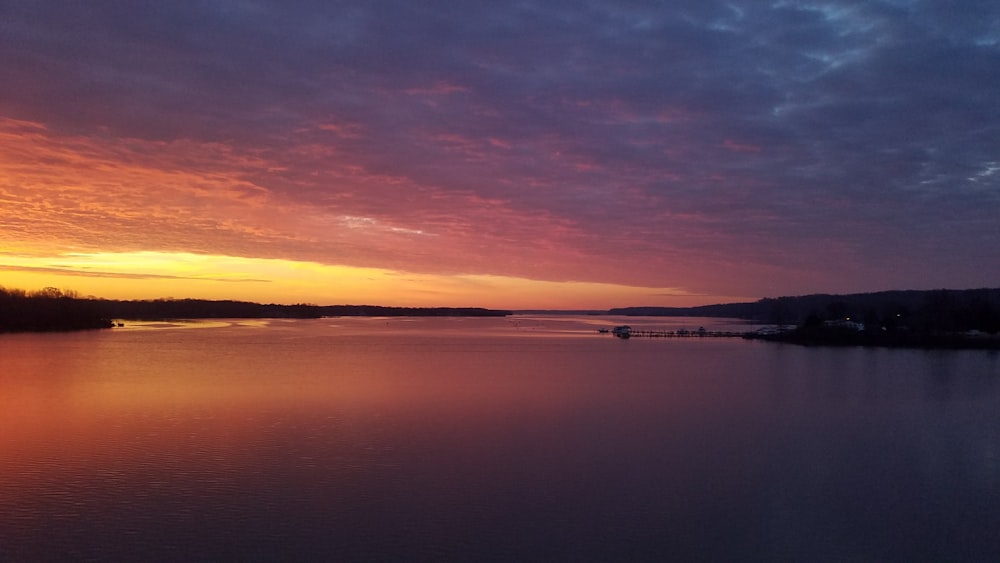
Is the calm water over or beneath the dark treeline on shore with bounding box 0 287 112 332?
beneath

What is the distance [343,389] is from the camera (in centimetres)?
2250

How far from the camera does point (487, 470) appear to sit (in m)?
12.6

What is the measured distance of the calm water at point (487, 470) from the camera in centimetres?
913

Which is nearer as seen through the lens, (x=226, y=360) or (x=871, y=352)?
(x=226, y=360)

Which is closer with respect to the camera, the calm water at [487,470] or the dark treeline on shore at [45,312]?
the calm water at [487,470]

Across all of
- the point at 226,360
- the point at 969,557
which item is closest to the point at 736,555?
the point at 969,557

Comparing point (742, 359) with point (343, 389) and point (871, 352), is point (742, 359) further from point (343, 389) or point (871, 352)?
point (343, 389)

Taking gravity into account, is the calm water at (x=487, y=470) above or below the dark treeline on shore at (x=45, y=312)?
below

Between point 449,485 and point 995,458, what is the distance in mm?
10768

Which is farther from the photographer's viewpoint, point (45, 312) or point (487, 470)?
point (45, 312)

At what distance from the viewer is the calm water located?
9133 mm

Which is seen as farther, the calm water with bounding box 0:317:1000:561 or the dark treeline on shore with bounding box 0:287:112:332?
the dark treeline on shore with bounding box 0:287:112:332

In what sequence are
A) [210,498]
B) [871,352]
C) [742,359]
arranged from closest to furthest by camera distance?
1. [210,498]
2. [742,359]
3. [871,352]

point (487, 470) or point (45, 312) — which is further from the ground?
point (45, 312)
